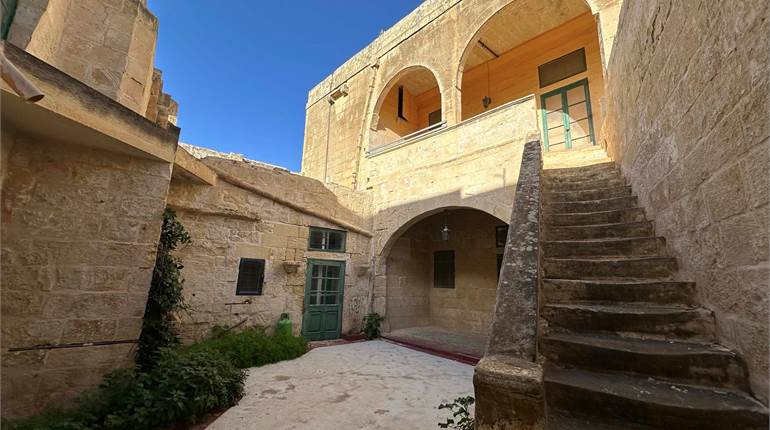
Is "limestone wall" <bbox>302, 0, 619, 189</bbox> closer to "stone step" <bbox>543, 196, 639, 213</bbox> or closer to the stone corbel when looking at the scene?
the stone corbel

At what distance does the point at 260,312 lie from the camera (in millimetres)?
5633

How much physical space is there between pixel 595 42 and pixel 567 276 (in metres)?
7.54

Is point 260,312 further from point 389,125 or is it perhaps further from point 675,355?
point 389,125

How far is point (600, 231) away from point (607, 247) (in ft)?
0.95

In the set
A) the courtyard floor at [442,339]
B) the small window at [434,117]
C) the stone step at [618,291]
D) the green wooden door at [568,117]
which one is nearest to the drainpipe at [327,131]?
the small window at [434,117]

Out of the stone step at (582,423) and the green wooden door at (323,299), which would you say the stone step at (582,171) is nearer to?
the stone step at (582,423)

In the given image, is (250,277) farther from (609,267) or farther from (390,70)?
(390,70)

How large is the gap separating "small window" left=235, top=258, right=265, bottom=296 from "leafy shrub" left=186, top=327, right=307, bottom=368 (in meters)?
0.63

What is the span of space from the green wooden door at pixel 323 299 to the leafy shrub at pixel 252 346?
824 mm

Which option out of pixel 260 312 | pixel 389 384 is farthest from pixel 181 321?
pixel 389 384

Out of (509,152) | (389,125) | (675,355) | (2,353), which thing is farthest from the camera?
(389,125)

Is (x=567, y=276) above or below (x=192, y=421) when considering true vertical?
above

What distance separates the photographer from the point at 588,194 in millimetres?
3449

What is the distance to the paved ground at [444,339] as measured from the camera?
575 cm
